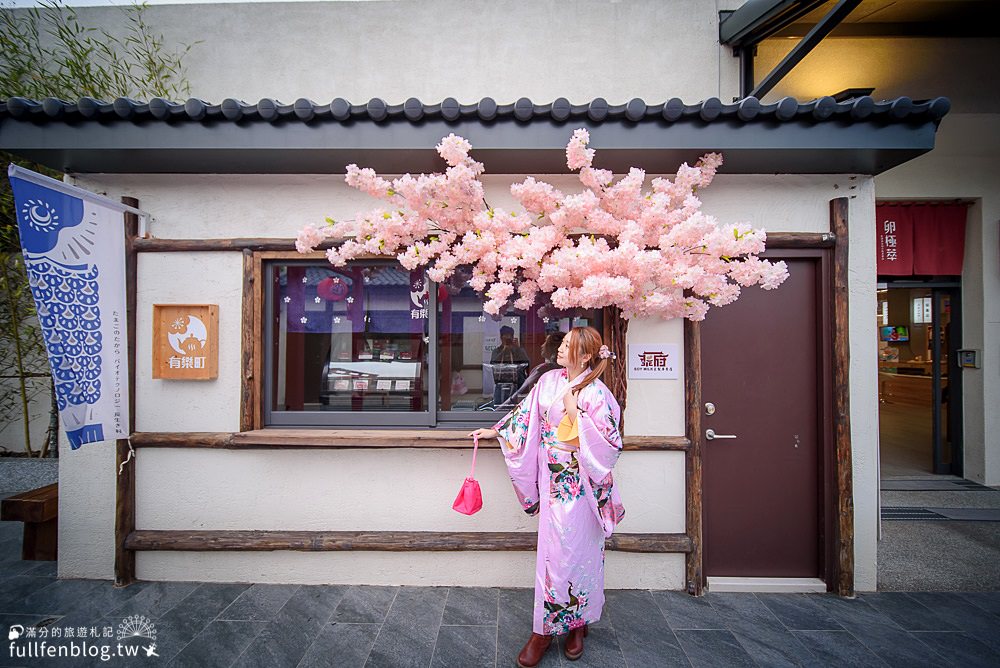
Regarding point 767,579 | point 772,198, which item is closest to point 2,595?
point 767,579

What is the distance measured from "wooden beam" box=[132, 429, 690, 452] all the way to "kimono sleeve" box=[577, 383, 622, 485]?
892 mm

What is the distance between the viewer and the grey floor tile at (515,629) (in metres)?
2.75

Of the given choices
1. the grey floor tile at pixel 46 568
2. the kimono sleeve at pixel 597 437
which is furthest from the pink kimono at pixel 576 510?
the grey floor tile at pixel 46 568

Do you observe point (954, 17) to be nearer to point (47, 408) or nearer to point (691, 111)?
point (691, 111)

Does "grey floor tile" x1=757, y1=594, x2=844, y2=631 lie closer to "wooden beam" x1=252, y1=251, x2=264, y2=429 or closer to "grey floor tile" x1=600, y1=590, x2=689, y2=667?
"grey floor tile" x1=600, y1=590, x2=689, y2=667

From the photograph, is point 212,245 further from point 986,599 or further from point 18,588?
point 986,599

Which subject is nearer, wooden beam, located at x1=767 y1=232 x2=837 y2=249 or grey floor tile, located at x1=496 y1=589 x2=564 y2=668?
grey floor tile, located at x1=496 y1=589 x2=564 y2=668

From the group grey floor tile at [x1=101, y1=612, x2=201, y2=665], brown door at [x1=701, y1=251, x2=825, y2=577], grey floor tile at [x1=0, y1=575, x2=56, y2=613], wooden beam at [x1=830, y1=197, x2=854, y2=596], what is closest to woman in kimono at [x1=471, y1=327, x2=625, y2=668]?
brown door at [x1=701, y1=251, x2=825, y2=577]

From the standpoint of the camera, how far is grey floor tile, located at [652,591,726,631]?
3.07m

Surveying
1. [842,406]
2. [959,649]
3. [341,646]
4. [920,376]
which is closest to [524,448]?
[341,646]

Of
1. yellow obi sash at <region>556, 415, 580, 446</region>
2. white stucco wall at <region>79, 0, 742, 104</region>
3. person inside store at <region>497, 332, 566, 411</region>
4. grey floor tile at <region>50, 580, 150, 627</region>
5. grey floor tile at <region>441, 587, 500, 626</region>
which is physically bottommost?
grey floor tile at <region>441, 587, 500, 626</region>

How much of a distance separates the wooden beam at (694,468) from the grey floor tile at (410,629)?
6.79 feet

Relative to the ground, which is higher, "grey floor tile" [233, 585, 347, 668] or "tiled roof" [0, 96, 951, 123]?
"tiled roof" [0, 96, 951, 123]

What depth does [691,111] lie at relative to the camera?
292 cm
